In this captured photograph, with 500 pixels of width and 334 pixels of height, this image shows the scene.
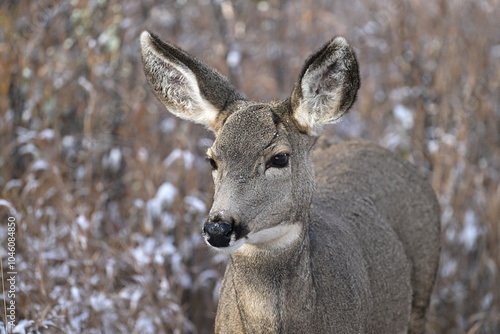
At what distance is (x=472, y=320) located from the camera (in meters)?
5.61

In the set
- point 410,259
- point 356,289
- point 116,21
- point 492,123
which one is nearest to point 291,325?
point 356,289

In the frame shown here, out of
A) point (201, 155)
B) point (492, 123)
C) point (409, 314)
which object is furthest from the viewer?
point (492, 123)

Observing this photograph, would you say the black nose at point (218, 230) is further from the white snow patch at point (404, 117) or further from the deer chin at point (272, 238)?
the white snow patch at point (404, 117)

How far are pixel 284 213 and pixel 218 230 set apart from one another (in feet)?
1.44

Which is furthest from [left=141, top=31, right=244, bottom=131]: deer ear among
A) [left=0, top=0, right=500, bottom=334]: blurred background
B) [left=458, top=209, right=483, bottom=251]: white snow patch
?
[left=458, top=209, right=483, bottom=251]: white snow patch

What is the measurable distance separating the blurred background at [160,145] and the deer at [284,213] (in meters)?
1.28

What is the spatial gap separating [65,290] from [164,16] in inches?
143

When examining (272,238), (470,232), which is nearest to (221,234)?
(272,238)

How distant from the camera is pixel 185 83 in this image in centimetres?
397

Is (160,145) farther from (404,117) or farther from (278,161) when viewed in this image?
(278,161)

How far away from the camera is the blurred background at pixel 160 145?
5.02 meters

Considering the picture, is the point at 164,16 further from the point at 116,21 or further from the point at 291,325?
the point at 291,325

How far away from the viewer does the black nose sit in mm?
3090

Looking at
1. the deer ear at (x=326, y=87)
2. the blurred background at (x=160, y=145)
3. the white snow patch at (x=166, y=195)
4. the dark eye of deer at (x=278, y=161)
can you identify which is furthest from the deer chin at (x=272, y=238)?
the white snow patch at (x=166, y=195)
